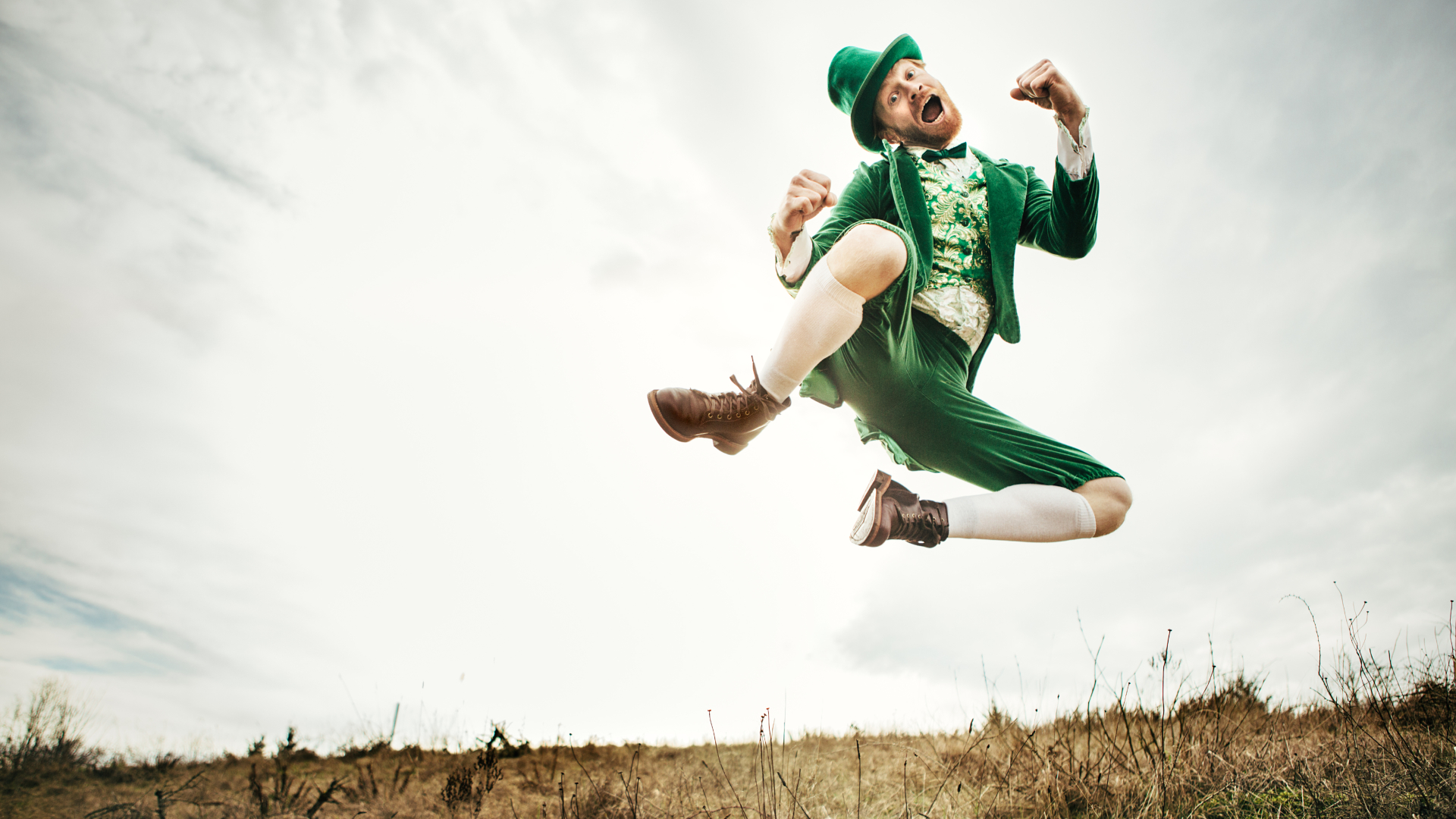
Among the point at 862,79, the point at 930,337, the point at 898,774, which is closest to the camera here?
the point at 930,337

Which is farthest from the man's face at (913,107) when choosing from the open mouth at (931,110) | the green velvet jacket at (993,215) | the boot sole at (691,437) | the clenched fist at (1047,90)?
the boot sole at (691,437)

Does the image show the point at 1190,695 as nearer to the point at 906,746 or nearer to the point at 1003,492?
the point at 1003,492

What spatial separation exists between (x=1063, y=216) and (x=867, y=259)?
91 centimetres

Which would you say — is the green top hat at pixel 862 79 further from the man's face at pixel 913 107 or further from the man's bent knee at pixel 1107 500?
the man's bent knee at pixel 1107 500

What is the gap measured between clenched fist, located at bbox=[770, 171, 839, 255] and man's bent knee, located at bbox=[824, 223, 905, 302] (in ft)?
0.37

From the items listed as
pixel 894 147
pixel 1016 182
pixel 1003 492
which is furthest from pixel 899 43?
pixel 1003 492

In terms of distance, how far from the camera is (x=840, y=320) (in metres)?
1.80

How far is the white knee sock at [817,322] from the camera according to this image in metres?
1.80

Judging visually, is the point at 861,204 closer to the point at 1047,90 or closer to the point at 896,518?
the point at 1047,90

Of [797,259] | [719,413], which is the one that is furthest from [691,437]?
[797,259]

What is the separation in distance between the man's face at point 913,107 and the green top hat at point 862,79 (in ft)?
0.10

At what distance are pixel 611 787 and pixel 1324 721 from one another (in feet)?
10.1

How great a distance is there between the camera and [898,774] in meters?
2.88

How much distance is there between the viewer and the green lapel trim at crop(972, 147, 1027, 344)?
2.16m
